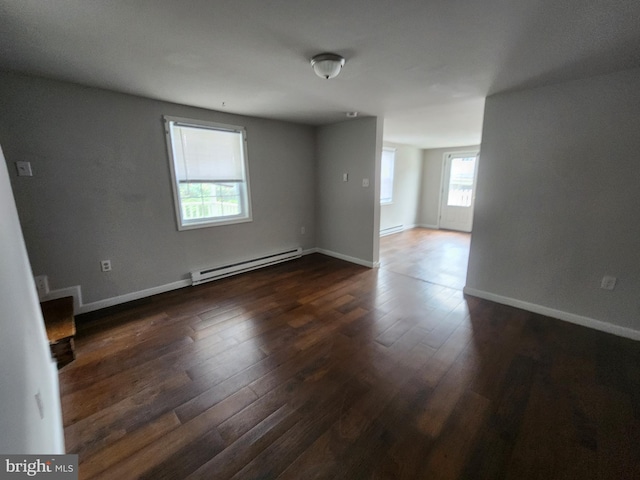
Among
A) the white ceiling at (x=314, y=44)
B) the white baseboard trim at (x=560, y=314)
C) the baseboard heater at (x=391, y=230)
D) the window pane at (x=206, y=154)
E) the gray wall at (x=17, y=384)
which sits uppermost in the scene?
the white ceiling at (x=314, y=44)

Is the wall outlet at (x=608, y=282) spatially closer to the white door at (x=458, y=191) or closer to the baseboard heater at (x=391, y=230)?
the baseboard heater at (x=391, y=230)

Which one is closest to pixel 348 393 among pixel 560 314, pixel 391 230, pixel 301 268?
pixel 560 314

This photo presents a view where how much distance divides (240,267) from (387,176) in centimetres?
415

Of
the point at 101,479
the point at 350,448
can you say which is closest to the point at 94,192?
the point at 101,479

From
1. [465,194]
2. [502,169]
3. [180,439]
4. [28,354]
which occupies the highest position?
[502,169]

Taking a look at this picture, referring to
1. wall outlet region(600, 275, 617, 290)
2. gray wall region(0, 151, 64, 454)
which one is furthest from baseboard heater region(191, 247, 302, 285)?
wall outlet region(600, 275, 617, 290)

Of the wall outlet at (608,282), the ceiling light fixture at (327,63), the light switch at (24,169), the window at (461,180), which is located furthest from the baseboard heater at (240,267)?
the window at (461,180)

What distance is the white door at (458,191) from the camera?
656 centimetres

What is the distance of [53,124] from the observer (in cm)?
240

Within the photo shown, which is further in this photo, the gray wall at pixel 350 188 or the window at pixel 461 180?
the window at pixel 461 180

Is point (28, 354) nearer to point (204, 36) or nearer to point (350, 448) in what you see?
point (350, 448)

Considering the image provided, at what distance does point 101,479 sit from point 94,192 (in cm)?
248

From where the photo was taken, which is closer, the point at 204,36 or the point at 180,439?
the point at 180,439

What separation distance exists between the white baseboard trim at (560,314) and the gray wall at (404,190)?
A: 3.45m
